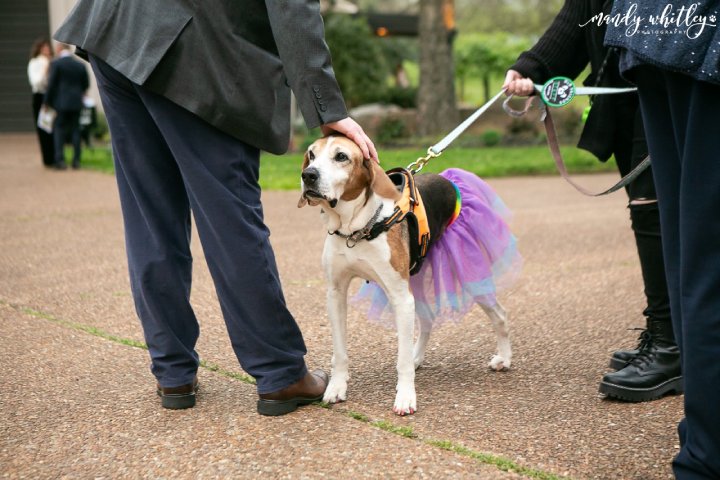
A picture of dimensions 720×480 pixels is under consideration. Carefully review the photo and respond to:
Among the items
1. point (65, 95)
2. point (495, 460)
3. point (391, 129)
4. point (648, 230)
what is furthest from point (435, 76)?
point (495, 460)

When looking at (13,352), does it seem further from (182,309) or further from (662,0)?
(662,0)

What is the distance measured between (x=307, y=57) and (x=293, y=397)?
1.31m

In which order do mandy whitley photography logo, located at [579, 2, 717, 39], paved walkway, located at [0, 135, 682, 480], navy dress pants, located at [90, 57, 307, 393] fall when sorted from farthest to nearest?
navy dress pants, located at [90, 57, 307, 393], paved walkway, located at [0, 135, 682, 480], mandy whitley photography logo, located at [579, 2, 717, 39]

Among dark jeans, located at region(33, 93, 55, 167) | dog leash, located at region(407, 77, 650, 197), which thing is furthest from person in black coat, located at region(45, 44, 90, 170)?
dog leash, located at region(407, 77, 650, 197)

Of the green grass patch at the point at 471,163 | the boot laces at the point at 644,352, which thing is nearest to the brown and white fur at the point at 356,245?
the boot laces at the point at 644,352

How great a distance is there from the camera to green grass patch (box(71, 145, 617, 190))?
479 inches

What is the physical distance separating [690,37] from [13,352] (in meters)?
3.38

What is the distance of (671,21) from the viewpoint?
2420mm

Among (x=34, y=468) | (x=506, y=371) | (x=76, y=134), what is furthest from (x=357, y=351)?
(x=76, y=134)

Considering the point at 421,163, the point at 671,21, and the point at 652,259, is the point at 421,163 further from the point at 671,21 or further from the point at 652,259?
the point at 671,21

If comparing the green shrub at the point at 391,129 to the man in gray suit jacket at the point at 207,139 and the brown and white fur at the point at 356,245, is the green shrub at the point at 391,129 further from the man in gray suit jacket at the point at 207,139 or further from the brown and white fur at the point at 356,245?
the man in gray suit jacket at the point at 207,139

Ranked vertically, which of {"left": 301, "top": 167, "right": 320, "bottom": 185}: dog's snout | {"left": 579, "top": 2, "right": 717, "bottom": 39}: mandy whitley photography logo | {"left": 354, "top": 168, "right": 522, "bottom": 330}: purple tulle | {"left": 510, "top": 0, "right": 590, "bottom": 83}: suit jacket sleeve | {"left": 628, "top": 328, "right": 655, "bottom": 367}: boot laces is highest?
{"left": 579, "top": 2, "right": 717, "bottom": 39}: mandy whitley photography logo

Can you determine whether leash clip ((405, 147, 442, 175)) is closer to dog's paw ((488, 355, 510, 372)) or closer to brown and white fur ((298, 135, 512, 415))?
brown and white fur ((298, 135, 512, 415))

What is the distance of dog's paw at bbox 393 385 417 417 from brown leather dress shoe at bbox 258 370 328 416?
33 centimetres
